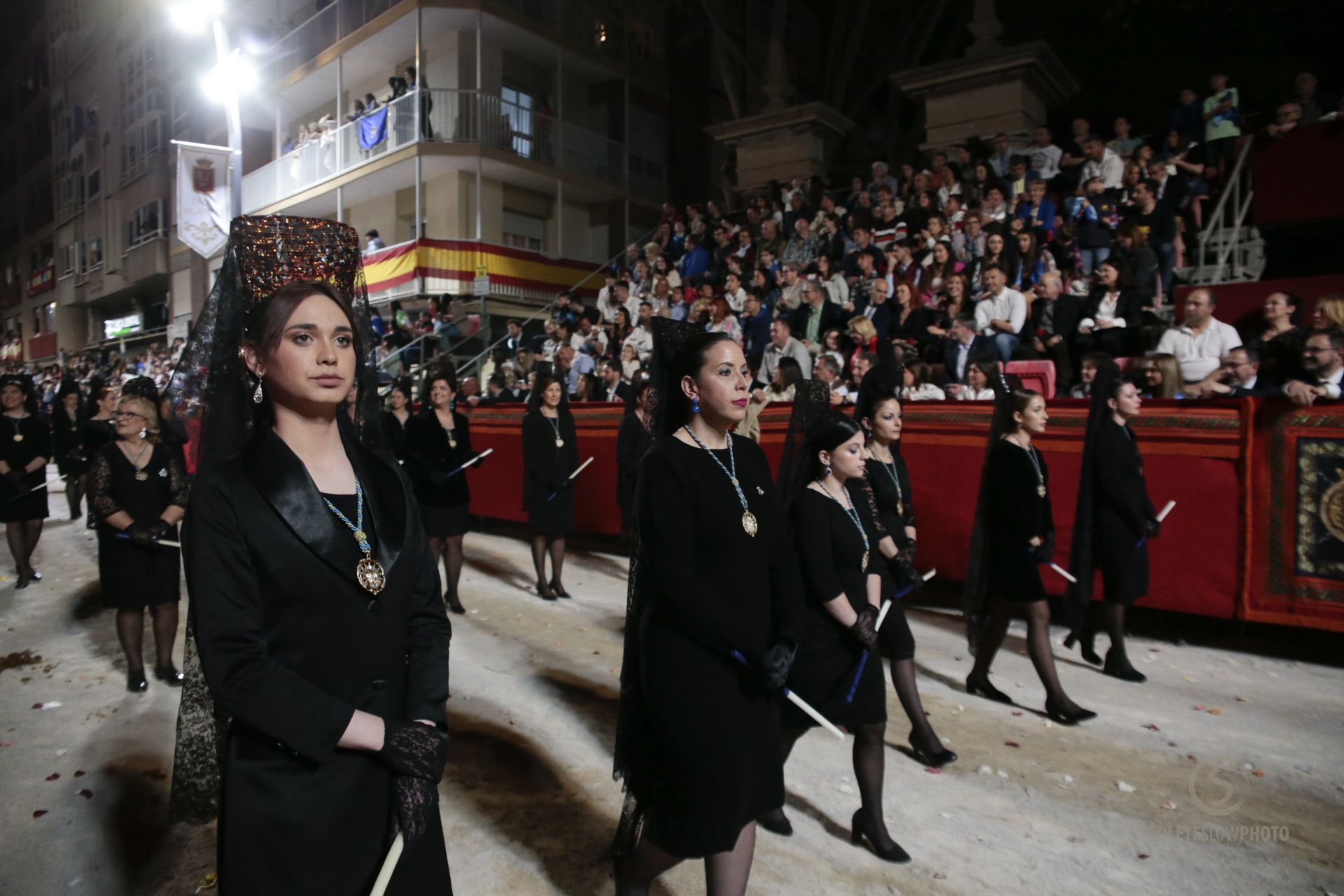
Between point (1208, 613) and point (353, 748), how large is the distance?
619 centimetres

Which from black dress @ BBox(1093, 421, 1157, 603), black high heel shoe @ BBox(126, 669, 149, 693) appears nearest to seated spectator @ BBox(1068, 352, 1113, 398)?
black dress @ BBox(1093, 421, 1157, 603)

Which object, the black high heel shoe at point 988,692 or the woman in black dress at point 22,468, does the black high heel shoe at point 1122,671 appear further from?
the woman in black dress at point 22,468

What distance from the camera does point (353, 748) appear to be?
1.73 metres

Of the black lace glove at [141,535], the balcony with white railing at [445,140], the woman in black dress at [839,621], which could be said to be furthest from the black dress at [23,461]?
the balcony with white railing at [445,140]

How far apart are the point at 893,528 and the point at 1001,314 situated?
491 cm

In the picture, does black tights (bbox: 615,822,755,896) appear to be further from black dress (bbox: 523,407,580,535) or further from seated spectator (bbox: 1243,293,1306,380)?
seated spectator (bbox: 1243,293,1306,380)

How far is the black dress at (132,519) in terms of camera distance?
16.8ft

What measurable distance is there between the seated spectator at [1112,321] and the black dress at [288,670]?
7796 millimetres

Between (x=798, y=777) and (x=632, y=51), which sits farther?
(x=632, y=51)

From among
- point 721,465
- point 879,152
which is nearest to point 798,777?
point 721,465

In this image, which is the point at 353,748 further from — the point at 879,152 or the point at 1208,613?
the point at 879,152

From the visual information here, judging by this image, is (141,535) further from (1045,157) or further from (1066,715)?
(1045,157)

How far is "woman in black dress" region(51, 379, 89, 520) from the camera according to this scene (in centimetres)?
1256

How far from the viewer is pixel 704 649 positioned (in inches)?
95.3
